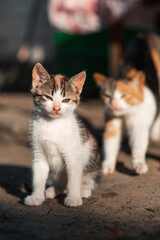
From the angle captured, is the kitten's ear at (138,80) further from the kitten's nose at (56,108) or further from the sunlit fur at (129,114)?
the kitten's nose at (56,108)

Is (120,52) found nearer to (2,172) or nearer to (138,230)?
(2,172)

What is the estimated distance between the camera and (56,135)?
9.26ft

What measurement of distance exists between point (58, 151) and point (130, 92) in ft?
4.14

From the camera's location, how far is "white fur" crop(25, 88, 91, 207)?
2.81m

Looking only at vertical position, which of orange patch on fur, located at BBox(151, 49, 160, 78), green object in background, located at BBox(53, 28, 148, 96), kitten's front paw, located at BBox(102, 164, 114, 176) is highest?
orange patch on fur, located at BBox(151, 49, 160, 78)

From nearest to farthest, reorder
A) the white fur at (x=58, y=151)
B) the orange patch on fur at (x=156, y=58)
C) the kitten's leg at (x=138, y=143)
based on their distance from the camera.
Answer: the white fur at (x=58, y=151) → the kitten's leg at (x=138, y=143) → the orange patch on fur at (x=156, y=58)

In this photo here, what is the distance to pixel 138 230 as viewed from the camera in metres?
2.20

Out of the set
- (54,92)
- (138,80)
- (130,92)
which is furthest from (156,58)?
(54,92)

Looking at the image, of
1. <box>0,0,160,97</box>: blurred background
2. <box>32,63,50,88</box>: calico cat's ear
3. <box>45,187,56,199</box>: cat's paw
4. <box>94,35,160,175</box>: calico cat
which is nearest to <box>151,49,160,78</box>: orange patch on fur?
<box>94,35,160,175</box>: calico cat

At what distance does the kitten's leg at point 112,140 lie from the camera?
3.93 m

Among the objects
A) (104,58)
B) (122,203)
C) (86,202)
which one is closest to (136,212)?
A: (122,203)

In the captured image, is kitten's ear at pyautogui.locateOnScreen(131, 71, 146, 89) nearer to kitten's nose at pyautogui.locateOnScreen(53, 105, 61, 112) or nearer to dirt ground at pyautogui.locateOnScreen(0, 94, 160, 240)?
dirt ground at pyautogui.locateOnScreen(0, 94, 160, 240)

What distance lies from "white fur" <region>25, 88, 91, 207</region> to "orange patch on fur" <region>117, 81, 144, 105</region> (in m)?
0.98

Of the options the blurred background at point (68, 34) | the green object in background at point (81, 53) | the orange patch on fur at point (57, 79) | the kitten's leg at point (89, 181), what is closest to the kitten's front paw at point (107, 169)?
the kitten's leg at point (89, 181)
